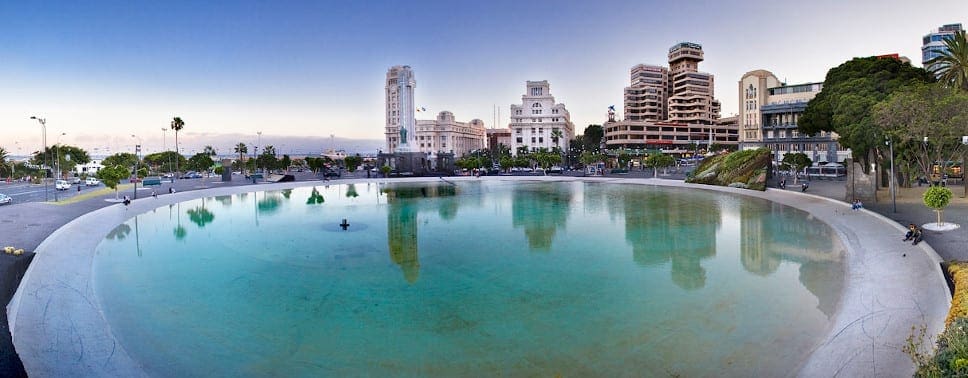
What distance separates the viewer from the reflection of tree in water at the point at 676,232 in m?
21.4

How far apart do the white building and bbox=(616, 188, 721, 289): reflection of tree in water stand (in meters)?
99.1

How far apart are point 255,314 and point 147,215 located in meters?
30.9

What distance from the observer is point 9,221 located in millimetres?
32969

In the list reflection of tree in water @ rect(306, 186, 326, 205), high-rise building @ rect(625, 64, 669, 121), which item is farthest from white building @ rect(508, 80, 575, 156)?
reflection of tree in water @ rect(306, 186, 326, 205)

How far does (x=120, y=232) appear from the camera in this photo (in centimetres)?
3194

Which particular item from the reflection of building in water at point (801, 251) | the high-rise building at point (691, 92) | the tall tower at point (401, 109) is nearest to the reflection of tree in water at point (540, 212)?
the reflection of building in water at point (801, 251)

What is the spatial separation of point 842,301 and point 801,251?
28.5ft

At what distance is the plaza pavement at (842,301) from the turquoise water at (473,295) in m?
0.66

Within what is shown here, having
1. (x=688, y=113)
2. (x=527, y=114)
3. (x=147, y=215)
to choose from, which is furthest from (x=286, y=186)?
(x=688, y=113)

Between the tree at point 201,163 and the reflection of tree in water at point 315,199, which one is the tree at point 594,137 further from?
the reflection of tree in water at point 315,199

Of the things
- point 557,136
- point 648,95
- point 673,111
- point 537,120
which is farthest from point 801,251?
point 648,95

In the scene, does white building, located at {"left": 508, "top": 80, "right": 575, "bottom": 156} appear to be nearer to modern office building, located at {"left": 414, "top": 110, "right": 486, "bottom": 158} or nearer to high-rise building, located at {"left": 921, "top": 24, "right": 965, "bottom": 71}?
modern office building, located at {"left": 414, "top": 110, "right": 486, "bottom": 158}

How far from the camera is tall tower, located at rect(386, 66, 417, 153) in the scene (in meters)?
99.6

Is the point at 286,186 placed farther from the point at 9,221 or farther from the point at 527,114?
the point at 527,114
